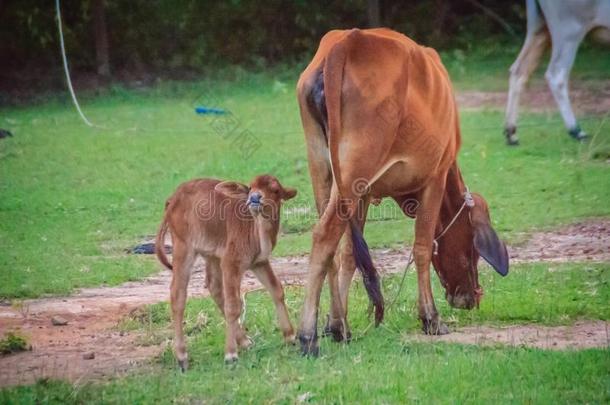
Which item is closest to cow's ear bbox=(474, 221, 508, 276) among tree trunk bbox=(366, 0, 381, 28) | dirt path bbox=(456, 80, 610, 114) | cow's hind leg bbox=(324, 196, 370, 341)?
cow's hind leg bbox=(324, 196, 370, 341)

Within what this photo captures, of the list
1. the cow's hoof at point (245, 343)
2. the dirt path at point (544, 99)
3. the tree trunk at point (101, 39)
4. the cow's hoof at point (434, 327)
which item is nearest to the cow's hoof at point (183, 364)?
the cow's hoof at point (245, 343)

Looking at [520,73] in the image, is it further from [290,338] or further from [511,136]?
[290,338]

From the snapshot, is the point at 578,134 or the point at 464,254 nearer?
the point at 464,254

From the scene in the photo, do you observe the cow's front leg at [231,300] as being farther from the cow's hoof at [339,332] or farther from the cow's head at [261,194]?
the cow's hoof at [339,332]

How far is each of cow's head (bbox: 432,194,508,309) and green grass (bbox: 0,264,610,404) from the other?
0.11 meters

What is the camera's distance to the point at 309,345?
6.87m

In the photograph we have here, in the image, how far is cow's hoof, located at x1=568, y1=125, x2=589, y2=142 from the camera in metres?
14.6

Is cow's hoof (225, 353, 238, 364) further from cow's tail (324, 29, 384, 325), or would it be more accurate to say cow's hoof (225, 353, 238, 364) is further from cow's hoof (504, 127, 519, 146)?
cow's hoof (504, 127, 519, 146)

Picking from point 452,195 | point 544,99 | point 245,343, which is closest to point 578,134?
point 544,99

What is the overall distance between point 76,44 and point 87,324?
14.1 meters

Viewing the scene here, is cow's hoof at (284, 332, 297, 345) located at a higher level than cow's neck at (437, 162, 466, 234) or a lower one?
lower

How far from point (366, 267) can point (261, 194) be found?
0.85 metres

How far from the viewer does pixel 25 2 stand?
21297mm

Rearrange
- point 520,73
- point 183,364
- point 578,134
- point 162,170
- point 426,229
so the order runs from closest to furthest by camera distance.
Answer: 1. point 183,364
2. point 426,229
3. point 162,170
4. point 578,134
5. point 520,73
